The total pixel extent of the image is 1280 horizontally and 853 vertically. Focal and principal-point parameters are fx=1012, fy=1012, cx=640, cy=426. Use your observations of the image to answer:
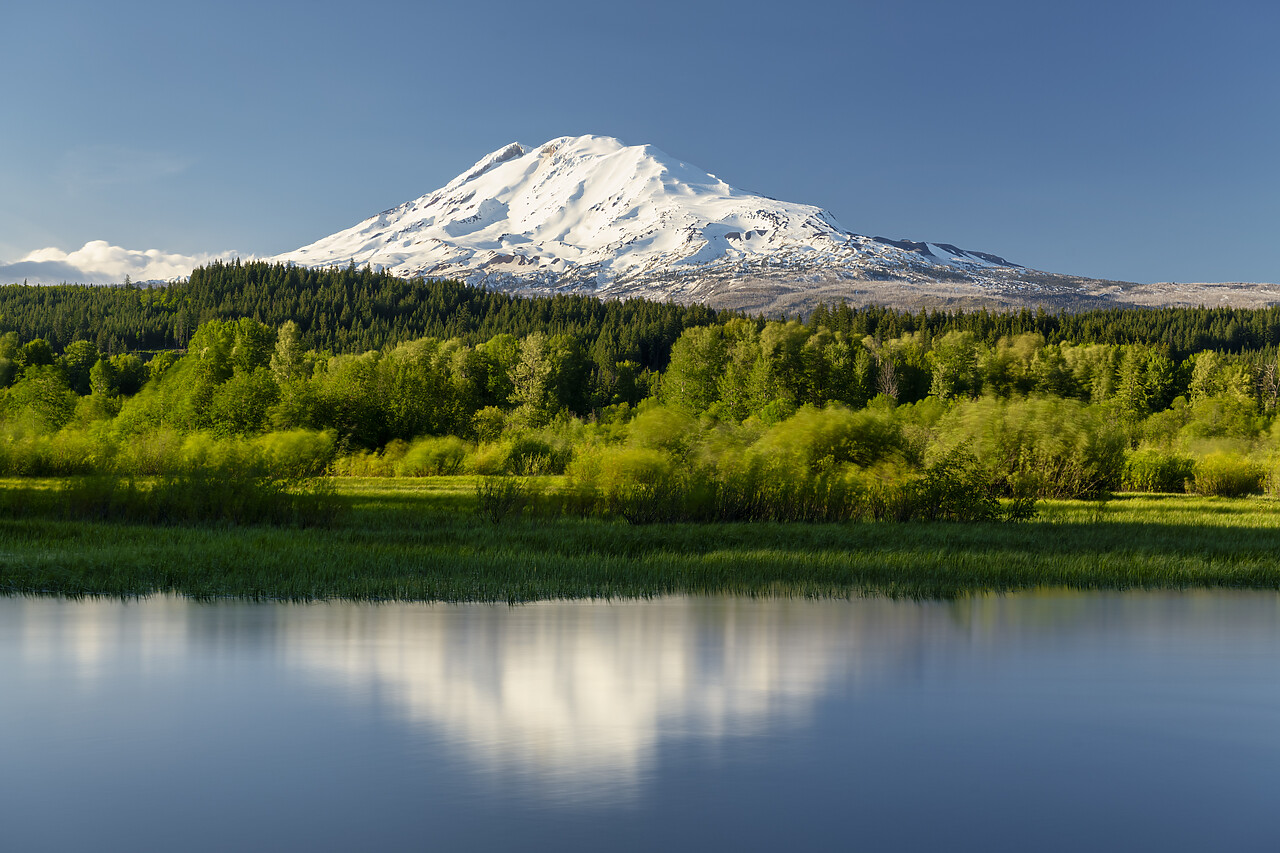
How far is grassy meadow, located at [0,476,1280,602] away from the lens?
18156 millimetres

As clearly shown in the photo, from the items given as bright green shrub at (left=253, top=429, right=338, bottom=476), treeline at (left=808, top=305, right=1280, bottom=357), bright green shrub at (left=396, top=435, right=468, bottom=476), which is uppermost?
treeline at (left=808, top=305, right=1280, bottom=357)

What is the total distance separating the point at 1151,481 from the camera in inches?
1983

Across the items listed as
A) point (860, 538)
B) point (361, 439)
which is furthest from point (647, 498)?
point (361, 439)

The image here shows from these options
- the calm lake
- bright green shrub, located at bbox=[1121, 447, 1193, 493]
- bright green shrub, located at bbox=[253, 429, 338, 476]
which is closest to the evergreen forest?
bright green shrub, located at bbox=[1121, 447, 1193, 493]

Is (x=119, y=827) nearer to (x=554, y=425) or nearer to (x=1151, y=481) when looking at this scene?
(x=1151, y=481)

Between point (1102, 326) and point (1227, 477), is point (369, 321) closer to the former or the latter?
point (1102, 326)

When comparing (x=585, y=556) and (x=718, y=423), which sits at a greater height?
(x=718, y=423)

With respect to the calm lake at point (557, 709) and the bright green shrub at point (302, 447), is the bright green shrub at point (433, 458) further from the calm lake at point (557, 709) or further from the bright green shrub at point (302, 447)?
the calm lake at point (557, 709)

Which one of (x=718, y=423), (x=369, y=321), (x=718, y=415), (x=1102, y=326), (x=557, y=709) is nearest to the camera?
(x=557, y=709)

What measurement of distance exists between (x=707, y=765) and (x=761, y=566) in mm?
12285

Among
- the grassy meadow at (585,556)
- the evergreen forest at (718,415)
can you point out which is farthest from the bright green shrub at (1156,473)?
the grassy meadow at (585,556)

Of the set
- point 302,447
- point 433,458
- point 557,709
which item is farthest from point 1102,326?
point 557,709

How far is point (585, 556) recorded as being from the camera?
22.1m

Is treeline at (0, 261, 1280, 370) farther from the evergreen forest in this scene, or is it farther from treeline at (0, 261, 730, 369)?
the evergreen forest
